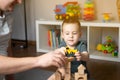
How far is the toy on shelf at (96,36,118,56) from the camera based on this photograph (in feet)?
9.06

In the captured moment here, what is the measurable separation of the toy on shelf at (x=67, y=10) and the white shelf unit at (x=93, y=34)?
15 cm

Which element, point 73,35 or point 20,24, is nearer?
point 73,35

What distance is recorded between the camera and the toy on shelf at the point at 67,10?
2952 millimetres

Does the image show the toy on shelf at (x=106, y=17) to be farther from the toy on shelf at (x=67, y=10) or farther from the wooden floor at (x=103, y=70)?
the wooden floor at (x=103, y=70)

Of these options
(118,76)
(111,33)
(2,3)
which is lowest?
(118,76)

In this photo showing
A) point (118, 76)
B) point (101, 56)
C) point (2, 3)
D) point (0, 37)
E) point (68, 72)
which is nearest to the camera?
point (68, 72)

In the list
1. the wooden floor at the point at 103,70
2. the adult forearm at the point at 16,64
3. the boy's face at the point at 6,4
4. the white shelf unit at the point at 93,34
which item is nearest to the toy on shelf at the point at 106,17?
the white shelf unit at the point at 93,34

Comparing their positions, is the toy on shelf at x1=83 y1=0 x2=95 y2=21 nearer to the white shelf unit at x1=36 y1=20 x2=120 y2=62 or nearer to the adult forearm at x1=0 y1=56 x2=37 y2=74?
the white shelf unit at x1=36 y1=20 x2=120 y2=62

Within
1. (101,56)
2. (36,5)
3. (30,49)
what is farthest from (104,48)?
(36,5)

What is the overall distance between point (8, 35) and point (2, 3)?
0.83ft

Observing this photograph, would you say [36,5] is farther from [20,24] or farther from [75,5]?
[75,5]

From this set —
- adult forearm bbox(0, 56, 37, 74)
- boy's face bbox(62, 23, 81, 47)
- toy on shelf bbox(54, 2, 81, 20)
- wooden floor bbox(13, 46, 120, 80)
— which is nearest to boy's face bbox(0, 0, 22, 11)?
adult forearm bbox(0, 56, 37, 74)

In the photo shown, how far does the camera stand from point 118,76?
7.05ft

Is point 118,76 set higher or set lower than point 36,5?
lower
